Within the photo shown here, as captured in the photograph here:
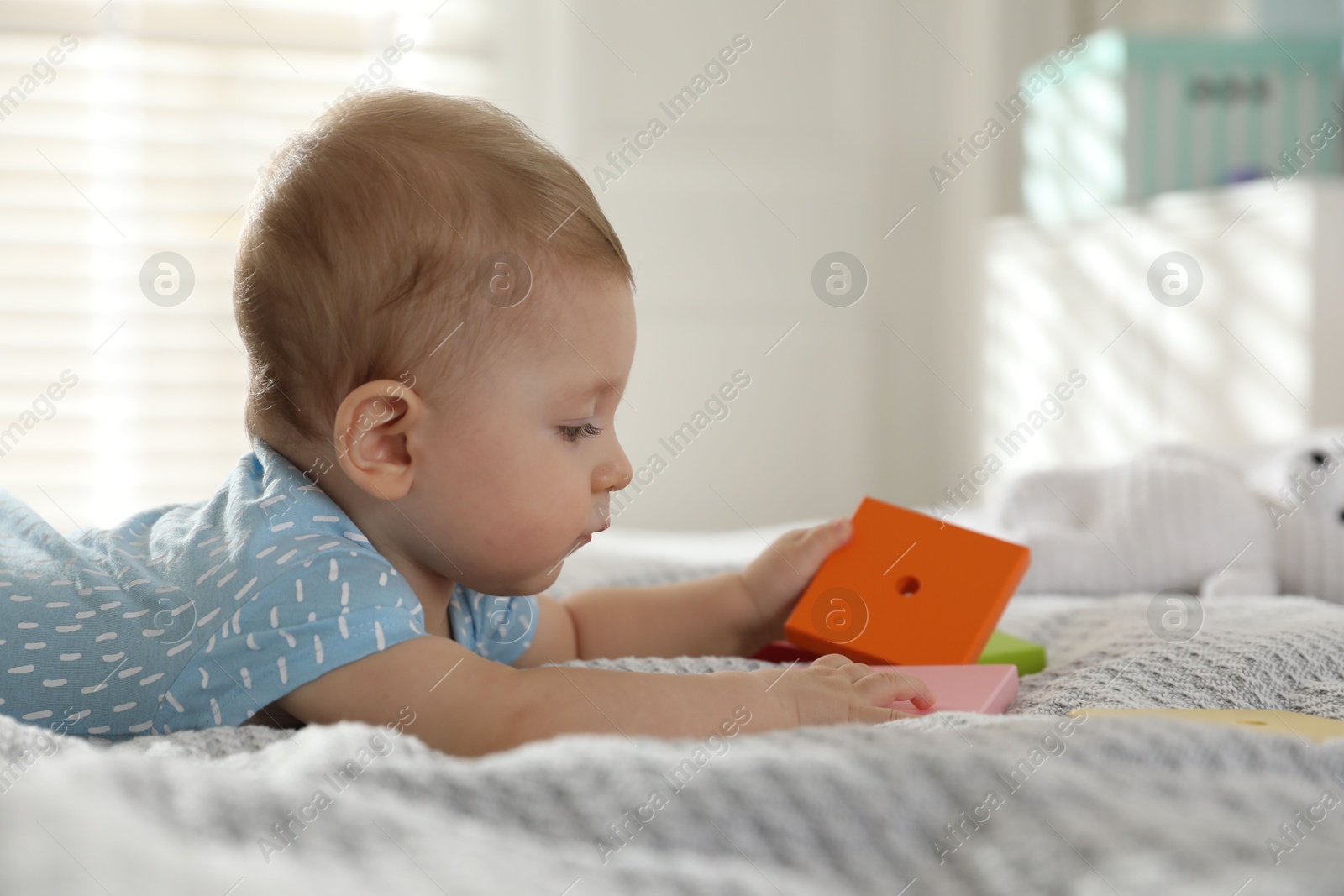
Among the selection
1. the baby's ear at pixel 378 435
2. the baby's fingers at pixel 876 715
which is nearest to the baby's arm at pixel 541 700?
the baby's fingers at pixel 876 715

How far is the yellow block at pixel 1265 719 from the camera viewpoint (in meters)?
0.56

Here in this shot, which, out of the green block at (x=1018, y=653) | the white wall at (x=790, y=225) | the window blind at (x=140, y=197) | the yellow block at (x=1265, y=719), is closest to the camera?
the yellow block at (x=1265, y=719)

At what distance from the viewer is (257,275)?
67 cm

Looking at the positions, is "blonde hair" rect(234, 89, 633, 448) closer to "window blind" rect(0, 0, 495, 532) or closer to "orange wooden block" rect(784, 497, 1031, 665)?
"orange wooden block" rect(784, 497, 1031, 665)

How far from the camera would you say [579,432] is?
685 mm

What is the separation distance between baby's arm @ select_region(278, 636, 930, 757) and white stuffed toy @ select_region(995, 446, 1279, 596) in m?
0.54

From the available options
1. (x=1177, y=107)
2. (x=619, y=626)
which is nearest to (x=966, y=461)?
(x=1177, y=107)

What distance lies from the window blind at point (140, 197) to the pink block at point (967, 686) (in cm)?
210

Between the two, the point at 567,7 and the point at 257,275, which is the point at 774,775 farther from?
the point at 567,7

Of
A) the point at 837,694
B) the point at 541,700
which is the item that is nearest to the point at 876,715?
the point at 837,694

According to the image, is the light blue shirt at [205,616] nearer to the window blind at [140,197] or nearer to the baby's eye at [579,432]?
the baby's eye at [579,432]

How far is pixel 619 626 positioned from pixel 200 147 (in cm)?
205

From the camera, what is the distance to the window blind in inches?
94.7

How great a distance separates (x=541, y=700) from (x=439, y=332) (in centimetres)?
21
